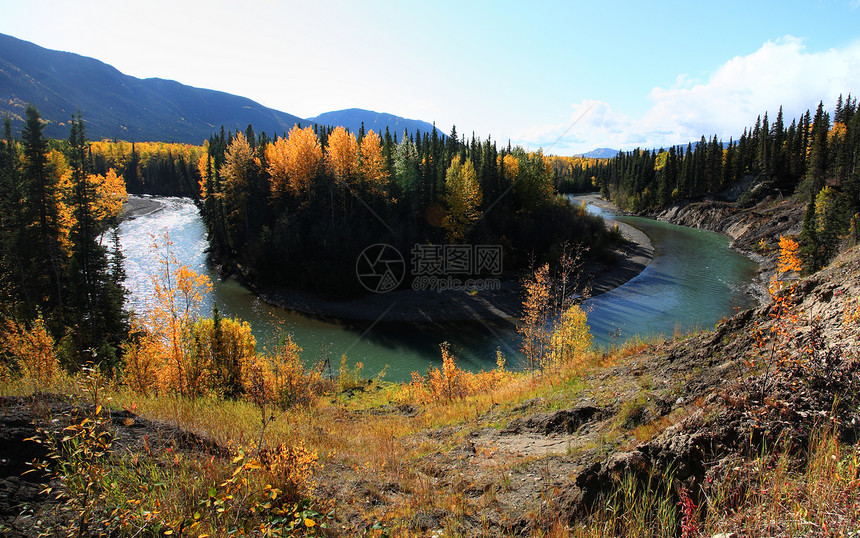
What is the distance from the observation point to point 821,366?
16.9 feet

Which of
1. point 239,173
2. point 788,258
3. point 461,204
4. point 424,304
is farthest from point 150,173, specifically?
point 788,258

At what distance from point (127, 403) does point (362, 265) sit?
1516 inches

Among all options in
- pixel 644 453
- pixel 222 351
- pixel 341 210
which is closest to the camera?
pixel 644 453

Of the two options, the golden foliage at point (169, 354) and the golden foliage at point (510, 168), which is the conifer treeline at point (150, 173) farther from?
the golden foliage at point (169, 354)

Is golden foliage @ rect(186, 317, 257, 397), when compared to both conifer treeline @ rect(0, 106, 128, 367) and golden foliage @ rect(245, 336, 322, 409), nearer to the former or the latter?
golden foliage @ rect(245, 336, 322, 409)

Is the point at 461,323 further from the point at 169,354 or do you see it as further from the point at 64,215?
the point at 64,215

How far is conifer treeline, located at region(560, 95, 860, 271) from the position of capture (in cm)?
4297

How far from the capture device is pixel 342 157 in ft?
147

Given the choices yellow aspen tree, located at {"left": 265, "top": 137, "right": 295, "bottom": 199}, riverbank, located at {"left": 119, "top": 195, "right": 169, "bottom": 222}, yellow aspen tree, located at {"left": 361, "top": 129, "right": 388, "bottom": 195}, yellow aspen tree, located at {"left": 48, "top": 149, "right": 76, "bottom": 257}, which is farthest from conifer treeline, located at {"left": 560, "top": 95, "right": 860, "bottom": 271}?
riverbank, located at {"left": 119, "top": 195, "right": 169, "bottom": 222}

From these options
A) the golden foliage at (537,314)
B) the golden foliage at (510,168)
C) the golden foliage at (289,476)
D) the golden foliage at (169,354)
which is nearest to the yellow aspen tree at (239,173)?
the golden foliage at (169,354)

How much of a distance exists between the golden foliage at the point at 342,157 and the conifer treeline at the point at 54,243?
23504 mm

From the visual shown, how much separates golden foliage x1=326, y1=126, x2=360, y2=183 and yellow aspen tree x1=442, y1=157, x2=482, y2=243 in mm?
12697

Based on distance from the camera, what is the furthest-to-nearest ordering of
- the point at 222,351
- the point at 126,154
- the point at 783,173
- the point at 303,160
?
the point at 126,154 → the point at 783,173 → the point at 303,160 → the point at 222,351

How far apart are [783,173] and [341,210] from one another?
94.2 metres
